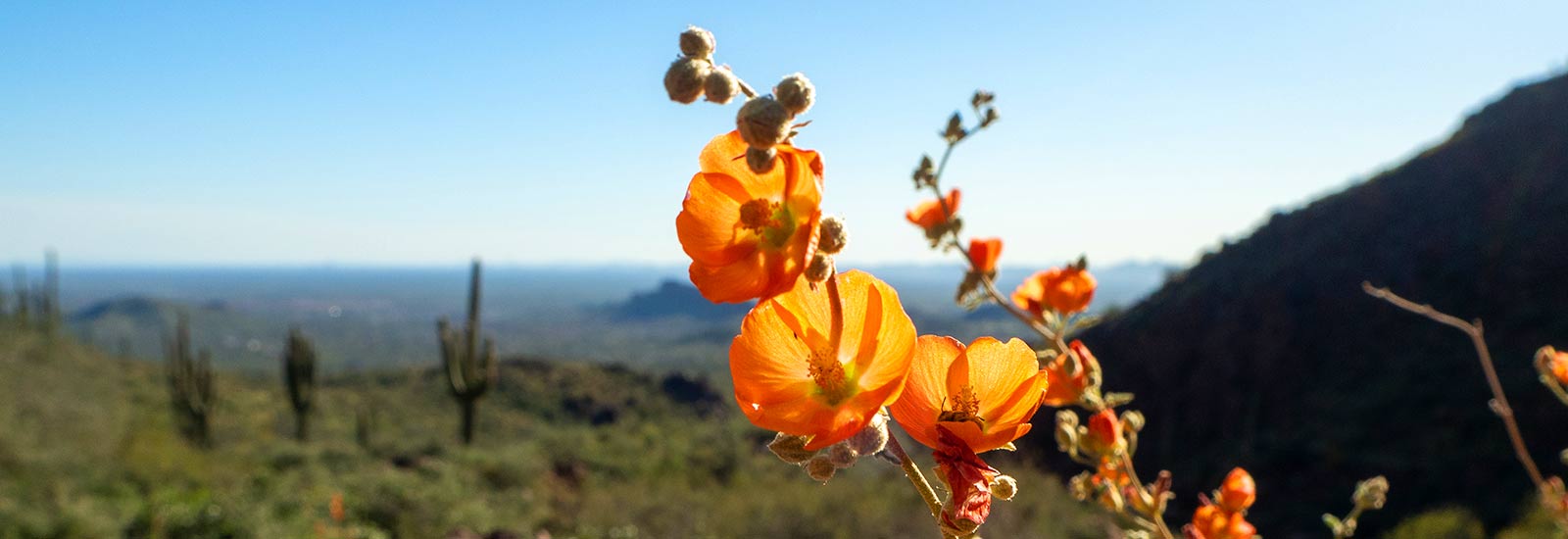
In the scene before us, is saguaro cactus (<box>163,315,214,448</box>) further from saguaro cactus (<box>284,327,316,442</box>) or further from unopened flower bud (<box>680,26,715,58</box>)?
unopened flower bud (<box>680,26,715,58</box>)

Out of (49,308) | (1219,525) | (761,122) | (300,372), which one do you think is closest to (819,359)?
(761,122)

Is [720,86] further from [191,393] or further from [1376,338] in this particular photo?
[191,393]

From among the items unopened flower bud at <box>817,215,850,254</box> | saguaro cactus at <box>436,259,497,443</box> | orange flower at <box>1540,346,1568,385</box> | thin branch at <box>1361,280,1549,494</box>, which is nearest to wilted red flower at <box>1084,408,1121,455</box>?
thin branch at <box>1361,280,1549,494</box>

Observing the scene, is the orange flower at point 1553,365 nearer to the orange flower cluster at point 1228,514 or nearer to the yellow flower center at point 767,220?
the orange flower cluster at point 1228,514

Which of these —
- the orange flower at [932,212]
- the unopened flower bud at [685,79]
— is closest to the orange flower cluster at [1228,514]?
the orange flower at [932,212]

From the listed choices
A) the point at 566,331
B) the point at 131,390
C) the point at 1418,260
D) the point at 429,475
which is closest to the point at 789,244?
the point at 429,475

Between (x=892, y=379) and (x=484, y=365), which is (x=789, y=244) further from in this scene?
(x=484, y=365)
